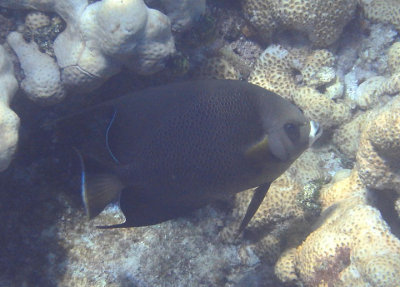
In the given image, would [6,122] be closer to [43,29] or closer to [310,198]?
[43,29]

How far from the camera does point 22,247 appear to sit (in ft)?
9.98

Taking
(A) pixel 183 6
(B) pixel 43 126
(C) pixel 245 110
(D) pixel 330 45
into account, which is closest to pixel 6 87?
(B) pixel 43 126

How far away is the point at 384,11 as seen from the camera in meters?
3.95

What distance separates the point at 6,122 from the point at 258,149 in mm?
1877

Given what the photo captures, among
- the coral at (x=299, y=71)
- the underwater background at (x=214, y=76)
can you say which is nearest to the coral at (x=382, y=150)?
the underwater background at (x=214, y=76)

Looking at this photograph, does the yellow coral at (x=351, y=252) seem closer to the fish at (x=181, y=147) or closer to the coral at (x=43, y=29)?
the fish at (x=181, y=147)

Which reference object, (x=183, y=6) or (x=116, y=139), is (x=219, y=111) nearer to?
(x=116, y=139)

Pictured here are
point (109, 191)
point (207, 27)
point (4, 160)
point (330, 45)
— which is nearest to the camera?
point (109, 191)

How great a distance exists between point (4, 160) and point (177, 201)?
1392mm

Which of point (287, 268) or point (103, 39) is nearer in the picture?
point (103, 39)

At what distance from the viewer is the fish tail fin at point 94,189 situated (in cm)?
198

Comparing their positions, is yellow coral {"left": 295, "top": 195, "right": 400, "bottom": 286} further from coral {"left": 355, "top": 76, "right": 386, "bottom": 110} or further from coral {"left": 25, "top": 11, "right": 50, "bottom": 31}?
coral {"left": 25, "top": 11, "right": 50, "bottom": 31}

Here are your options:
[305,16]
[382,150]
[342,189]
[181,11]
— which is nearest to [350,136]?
[342,189]

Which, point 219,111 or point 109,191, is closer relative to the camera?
point 109,191
